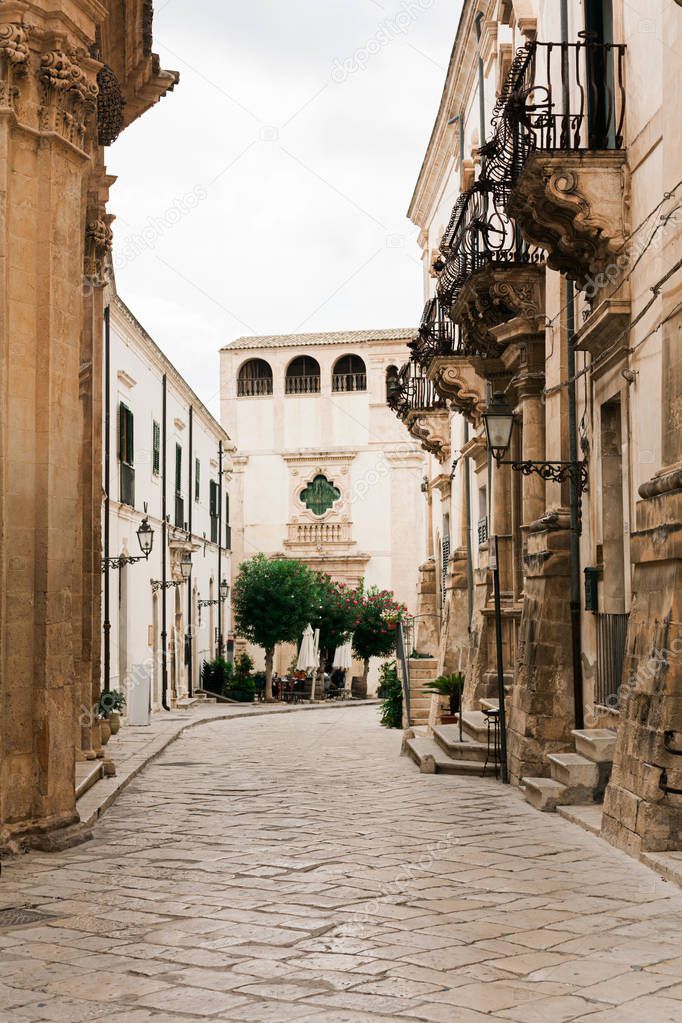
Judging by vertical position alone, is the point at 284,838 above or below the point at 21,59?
below

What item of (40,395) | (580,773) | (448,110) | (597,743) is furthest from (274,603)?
(40,395)

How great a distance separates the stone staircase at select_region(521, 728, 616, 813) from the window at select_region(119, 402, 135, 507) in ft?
50.8

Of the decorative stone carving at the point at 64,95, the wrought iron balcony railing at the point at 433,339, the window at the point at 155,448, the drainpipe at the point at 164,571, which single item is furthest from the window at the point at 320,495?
the decorative stone carving at the point at 64,95

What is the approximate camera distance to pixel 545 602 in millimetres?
11867

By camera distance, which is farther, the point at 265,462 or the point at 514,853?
the point at 265,462

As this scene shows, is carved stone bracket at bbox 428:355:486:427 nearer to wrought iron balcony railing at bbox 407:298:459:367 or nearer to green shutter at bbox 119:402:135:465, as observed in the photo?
wrought iron balcony railing at bbox 407:298:459:367

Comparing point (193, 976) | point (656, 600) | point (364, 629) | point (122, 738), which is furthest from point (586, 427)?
point (364, 629)

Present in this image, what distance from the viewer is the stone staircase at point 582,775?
9961mm

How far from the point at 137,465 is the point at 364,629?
1502 centimetres

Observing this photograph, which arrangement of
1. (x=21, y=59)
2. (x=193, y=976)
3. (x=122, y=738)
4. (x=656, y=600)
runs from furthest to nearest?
1. (x=122, y=738)
2. (x=21, y=59)
3. (x=656, y=600)
4. (x=193, y=976)

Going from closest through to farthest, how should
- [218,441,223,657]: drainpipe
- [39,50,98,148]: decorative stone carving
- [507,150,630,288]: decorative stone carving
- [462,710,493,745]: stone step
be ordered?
1. [39,50,98,148]: decorative stone carving
2. [507,150,630,288]: decorative stone carving
3. [462,710,493,745]: stone step
4. [218,441,223,657]: drainpipe

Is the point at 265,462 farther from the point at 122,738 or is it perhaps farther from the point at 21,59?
the point at 21,59

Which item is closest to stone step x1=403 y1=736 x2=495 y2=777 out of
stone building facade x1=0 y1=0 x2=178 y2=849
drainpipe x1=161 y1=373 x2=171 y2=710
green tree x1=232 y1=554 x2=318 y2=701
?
stone building facade x1=0 y1=0 x2=178 y2=849

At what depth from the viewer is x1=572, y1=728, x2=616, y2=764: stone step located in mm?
9883
